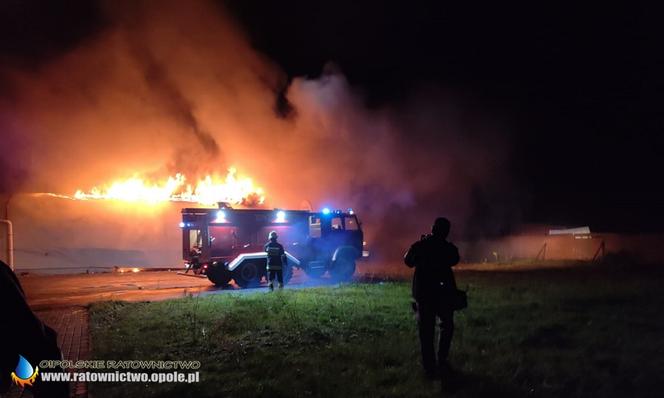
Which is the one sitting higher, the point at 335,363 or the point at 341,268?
the point at 341,268

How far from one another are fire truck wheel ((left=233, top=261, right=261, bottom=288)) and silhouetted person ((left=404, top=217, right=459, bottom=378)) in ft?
34.6

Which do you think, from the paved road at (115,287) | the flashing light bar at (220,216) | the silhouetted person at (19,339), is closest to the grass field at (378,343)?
the paved road at (115,287)

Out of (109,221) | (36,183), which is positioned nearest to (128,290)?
(109,221)

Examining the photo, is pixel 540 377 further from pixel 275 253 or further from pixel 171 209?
pixel 171 209

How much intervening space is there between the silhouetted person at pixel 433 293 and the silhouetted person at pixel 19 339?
4.05m

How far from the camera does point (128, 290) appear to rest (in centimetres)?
1502

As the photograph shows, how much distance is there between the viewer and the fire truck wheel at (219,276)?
15836mm

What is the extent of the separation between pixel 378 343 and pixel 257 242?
9.72m

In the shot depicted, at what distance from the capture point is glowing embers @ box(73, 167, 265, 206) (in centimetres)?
2158

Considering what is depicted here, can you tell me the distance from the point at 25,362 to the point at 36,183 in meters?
21.8

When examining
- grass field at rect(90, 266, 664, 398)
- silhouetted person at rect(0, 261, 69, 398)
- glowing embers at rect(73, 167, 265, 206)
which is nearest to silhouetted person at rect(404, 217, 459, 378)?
grass field at rect(90, 266, 664, 398)

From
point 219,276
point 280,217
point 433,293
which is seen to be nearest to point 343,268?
point 280,217

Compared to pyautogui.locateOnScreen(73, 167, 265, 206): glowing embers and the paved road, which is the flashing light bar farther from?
pyautogui.locateOnScreen(73, 167, 265, 206): glowing embers

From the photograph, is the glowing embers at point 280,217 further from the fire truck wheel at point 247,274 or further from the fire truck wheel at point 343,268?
the fire truck wheel at point 343,268
